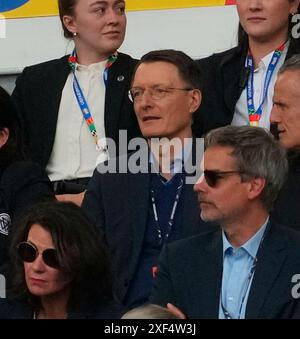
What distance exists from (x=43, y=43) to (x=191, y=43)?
0.78 metres

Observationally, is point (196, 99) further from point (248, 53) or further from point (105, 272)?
point (105, 272)

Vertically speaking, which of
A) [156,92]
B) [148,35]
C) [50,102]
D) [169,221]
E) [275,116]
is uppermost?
[148,35]

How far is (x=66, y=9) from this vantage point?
6352mm

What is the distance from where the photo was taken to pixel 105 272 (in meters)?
5.15

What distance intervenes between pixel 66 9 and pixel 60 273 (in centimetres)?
170

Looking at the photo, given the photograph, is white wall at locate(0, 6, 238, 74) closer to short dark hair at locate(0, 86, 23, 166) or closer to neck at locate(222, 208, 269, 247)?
short dark hair at locate(0, 86, 23, 166)

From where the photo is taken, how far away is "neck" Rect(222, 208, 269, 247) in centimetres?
521

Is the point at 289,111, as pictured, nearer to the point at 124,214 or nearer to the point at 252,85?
the point at 252,85

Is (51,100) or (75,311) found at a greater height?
(51,100)

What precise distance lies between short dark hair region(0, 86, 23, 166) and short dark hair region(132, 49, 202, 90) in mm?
599

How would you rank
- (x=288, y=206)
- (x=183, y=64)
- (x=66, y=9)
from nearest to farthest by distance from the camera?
(x=288, y=206), (x=183, y=64), (x=66, y=9)

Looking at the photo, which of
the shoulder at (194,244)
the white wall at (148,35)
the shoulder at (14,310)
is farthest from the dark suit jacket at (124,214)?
the white wall at (148,35)

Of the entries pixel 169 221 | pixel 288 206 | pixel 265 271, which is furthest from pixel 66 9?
pixel 265 271

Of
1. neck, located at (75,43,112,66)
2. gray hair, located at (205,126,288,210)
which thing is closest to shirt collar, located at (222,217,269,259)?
gray hair, located at (205,126,288,210)
